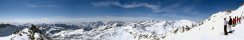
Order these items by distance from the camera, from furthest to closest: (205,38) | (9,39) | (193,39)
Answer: (9,39) → (193,39) → (205,38)

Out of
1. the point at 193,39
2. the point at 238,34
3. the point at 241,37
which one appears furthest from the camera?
the point at 193,39

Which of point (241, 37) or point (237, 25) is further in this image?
point (237, 25)

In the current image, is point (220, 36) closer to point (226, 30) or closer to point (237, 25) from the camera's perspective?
point (226, 30)

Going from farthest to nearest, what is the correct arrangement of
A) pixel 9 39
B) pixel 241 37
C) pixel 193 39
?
pixel 9 39
pixel 193 39
pixel 241 37

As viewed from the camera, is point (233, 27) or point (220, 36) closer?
point (220, 36)

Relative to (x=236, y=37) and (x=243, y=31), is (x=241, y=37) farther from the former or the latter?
(x=243, y=31)

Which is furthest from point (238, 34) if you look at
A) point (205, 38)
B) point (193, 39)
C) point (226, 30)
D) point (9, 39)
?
point (9, 39)

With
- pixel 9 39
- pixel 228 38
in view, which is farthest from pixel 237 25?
pixel 9 39

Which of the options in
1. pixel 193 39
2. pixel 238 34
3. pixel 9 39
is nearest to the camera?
pixel 238 34

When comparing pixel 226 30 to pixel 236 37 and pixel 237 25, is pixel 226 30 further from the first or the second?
pixel 237 25
